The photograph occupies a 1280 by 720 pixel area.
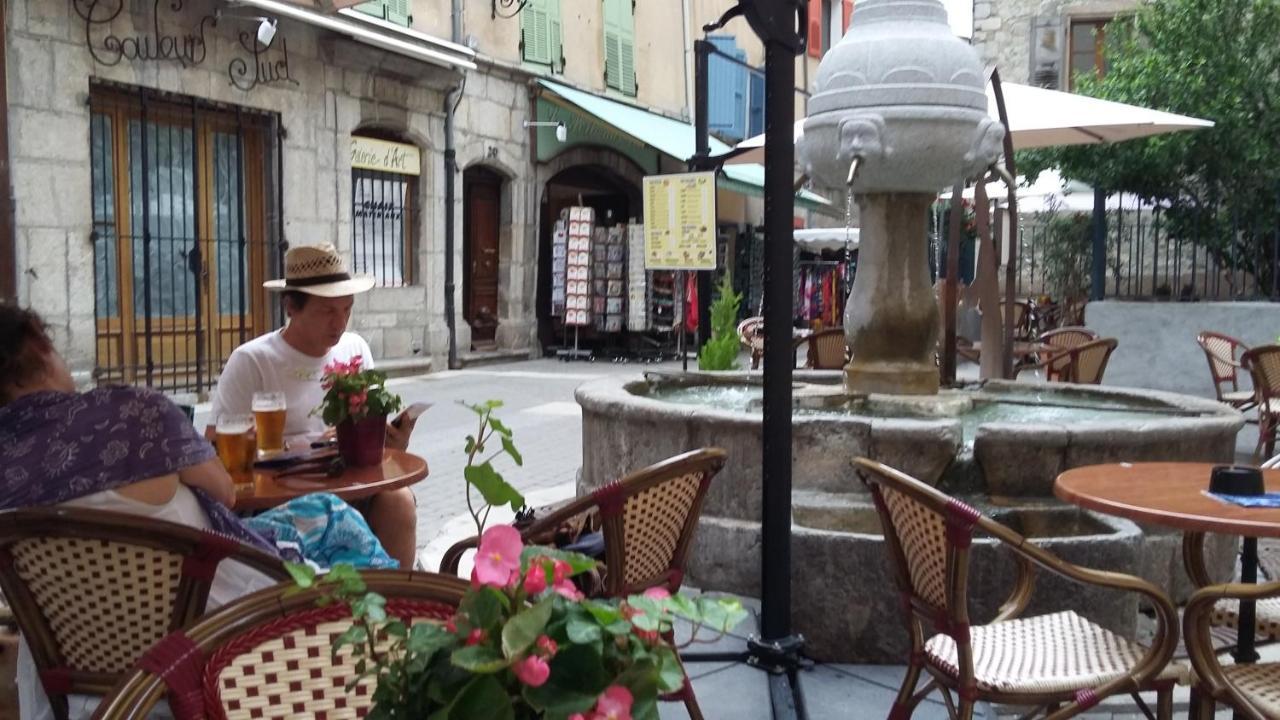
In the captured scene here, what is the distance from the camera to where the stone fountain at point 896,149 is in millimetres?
5031

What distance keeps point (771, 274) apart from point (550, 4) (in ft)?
44.9

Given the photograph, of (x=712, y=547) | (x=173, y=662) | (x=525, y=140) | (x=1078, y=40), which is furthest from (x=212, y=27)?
(x=1078, y=40)

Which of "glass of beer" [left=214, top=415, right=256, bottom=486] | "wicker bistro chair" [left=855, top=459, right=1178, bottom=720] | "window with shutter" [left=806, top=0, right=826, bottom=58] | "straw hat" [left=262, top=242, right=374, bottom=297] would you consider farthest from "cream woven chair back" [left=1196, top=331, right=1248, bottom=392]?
"window with shutter" [left=806, top=0, right=826, bottom=58]

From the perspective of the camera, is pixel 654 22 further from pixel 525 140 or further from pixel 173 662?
pixel 173 662

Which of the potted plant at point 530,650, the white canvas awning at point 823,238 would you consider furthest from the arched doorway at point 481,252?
the potted plant at point 530,650

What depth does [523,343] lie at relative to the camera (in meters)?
15.5

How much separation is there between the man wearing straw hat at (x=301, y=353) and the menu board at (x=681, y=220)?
3997mm

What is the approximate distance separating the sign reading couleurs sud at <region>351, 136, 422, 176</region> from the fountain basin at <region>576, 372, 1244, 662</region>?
880 centimetres

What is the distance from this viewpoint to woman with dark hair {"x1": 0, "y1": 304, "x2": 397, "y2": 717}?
2287 millimetres

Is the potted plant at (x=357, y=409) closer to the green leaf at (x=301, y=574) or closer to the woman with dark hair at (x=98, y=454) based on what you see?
the woman with dark hair at (x=98, y=454)

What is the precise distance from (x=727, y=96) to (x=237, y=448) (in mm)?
18453

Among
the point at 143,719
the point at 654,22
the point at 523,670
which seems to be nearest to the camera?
the point at 523,670

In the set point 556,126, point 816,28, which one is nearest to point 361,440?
point 556,126

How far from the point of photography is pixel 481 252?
1533 centimetres
